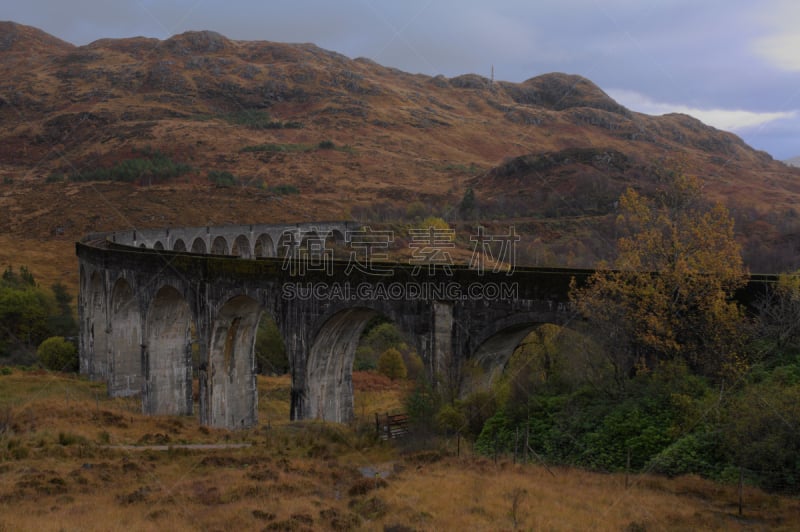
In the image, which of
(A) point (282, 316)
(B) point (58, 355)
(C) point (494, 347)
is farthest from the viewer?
(B) point (58, 355)

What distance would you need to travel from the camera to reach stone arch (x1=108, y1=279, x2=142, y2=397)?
29.6m

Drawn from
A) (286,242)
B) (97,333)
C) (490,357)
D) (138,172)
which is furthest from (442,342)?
(138,172)

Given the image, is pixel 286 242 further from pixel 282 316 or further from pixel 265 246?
pixel 282 316

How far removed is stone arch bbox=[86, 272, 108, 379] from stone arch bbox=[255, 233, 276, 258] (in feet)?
94.9

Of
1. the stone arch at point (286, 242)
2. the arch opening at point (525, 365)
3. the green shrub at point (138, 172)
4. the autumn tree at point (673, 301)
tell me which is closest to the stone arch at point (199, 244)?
the stone arch at point (286, 242)

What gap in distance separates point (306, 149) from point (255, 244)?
2330 inches

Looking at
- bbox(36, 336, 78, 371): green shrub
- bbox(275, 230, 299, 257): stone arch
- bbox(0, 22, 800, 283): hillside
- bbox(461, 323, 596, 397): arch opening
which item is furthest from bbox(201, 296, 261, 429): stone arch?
bbox(275, 230, 299, 257): stone arch

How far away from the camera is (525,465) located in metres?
14.3

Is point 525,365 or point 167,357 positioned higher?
point 525,365

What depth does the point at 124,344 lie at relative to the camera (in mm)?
30719

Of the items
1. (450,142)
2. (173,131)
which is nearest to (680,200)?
(173,131)

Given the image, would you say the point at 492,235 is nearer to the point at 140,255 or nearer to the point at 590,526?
the point at 140,255

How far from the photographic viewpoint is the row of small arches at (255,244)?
5527 centimetres

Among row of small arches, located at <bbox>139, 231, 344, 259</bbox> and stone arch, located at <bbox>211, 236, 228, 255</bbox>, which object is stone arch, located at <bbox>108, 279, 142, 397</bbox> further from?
stone arch, located at <bbox>211, 236, 228, 255</bbox>
